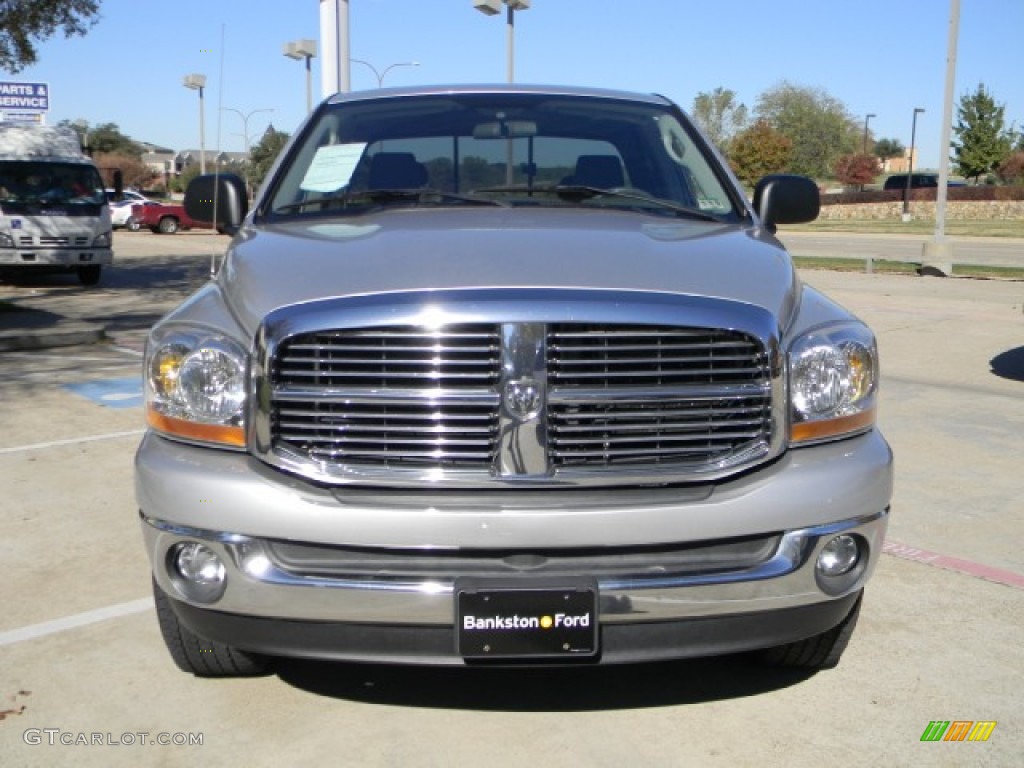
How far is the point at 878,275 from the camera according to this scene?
66.3 feet

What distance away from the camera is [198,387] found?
3.04 metres

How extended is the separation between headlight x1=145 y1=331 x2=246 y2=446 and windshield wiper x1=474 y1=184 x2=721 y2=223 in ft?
4.93

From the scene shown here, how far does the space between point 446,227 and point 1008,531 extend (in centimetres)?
314

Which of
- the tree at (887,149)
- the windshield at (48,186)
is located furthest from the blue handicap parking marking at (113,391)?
the tree at (887,149)

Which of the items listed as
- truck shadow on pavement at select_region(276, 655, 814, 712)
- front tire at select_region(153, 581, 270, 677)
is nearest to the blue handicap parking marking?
front tire at select_region(153, 581, 270, 677)

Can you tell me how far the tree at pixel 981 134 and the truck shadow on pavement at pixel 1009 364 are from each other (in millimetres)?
58666

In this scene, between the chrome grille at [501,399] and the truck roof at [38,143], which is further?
the truck roof at [38,143]

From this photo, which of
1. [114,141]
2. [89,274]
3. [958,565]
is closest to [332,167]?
[958,565]

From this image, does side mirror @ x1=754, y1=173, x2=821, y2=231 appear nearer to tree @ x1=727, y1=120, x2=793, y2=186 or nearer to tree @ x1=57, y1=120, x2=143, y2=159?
tree @ x1=727, y1=120, x2=793, y2=186

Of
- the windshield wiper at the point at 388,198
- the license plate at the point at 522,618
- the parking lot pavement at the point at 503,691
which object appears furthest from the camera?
the windshield wiper at the point at 388,198

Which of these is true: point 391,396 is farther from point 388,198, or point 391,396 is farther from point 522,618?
point 388,198

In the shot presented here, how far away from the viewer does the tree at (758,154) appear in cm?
6719

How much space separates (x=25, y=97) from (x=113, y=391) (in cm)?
1617

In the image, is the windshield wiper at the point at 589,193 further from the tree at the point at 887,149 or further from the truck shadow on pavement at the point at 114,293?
the tree at the point at 887,149
